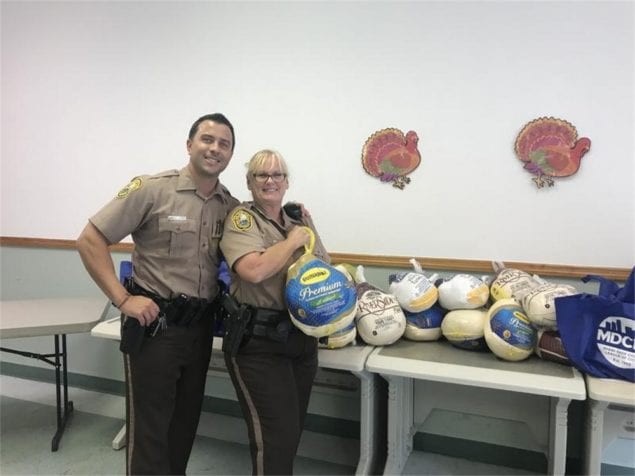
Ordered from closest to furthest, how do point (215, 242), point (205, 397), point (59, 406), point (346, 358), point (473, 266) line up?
point (215, 242) → point (346, 358) → point (473, 266) → point (59, 406) → point (205, 397)

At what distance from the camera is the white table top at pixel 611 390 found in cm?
144

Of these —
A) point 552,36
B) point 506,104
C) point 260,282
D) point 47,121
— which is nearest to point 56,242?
point 47,121

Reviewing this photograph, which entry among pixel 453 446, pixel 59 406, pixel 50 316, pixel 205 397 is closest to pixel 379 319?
pixel 453 446

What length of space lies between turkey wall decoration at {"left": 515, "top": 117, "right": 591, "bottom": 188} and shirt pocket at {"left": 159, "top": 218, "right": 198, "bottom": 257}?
1.54m

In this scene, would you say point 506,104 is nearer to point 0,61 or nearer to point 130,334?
point 130,334

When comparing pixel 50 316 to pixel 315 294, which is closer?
pixel 315 294

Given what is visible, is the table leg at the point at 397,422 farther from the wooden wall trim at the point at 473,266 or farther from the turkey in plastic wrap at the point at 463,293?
the wooden wall trim at the point at 473,266

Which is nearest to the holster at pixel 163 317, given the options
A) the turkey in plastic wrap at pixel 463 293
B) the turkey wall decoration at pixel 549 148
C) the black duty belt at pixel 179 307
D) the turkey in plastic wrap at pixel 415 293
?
the black duty belt at pixel 179 307

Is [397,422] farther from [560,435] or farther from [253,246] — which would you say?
[253,246]

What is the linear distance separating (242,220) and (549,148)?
1469 mm

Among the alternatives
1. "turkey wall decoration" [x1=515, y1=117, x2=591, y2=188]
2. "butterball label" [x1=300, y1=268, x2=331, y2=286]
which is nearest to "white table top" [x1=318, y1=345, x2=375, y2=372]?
"butterball label" [x1=300, y1=268, x2=331, y2=286]

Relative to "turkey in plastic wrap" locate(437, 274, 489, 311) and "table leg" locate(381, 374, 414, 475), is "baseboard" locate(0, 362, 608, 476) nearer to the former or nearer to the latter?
"table leg" locate(381, 374, 414, 475)

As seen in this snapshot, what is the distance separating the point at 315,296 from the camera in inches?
55.7

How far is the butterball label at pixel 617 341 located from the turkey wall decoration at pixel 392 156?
110cm
